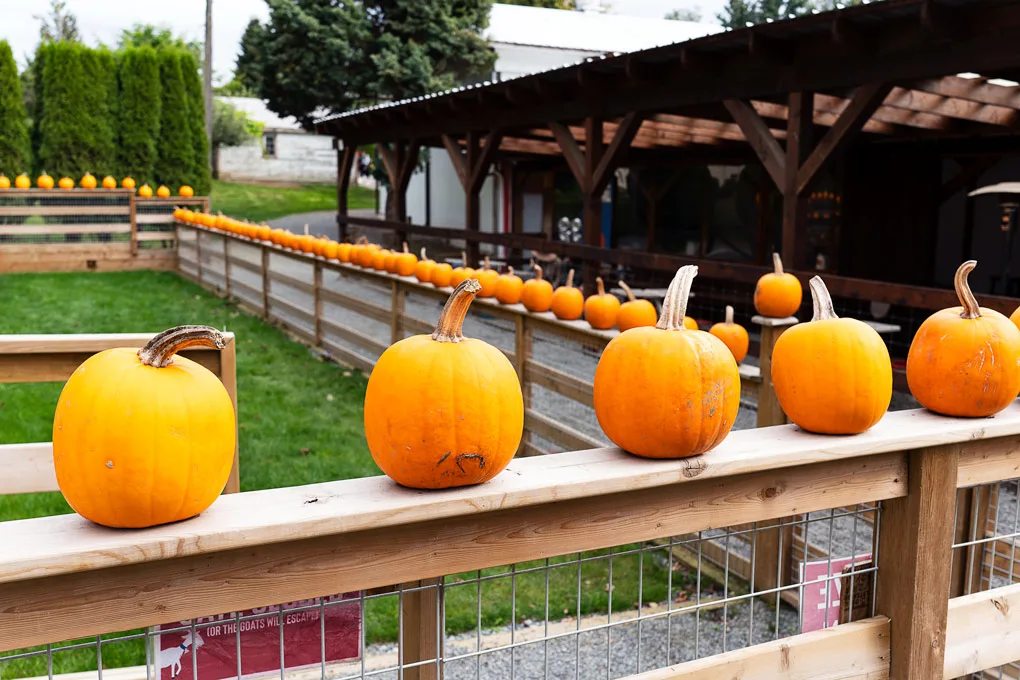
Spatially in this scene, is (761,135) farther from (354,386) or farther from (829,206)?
(829,206)

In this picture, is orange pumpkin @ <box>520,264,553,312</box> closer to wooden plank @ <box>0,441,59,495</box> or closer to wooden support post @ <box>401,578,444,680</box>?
wooden plank @ <box>0,441,59,495</box>

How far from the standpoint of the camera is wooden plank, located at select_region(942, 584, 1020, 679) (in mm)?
2193

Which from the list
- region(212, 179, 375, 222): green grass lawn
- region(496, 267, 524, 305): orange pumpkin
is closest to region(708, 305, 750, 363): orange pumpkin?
region(496, 267, 524, 305): orange pumpkin

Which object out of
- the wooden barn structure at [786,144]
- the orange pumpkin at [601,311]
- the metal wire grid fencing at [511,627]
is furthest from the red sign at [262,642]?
the wooden barn structure at [786,144]

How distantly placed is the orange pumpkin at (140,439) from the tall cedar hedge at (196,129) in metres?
19.8

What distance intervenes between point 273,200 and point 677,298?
4092cm

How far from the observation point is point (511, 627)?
2.41m

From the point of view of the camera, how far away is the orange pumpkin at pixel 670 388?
6.09 ft

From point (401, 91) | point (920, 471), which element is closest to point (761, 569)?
point (920, 471)

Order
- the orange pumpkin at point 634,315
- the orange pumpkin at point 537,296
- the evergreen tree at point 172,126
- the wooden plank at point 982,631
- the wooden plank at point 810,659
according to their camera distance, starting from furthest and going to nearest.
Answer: the evergreen tree at point 172,126 → the orange pumpkin at point 537,296 → the orange pumpkin at point 634,315 → the wooden plank at point 982,631 → the wooden plank at point 810,659

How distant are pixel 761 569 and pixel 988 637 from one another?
202cm

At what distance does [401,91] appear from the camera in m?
24.1

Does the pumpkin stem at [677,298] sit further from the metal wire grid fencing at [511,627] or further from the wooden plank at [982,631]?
the wooden plank at [982,631]

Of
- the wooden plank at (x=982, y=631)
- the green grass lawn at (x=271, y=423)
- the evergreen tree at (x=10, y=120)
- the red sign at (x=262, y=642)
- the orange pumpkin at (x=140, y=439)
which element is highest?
the evergreen tree at (x=10, y=120)
